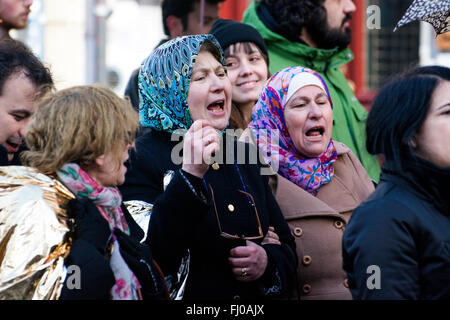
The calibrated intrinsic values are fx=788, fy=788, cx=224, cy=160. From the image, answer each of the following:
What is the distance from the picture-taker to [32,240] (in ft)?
7.83

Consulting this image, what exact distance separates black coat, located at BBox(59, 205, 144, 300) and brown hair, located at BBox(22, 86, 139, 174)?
0.29 metres

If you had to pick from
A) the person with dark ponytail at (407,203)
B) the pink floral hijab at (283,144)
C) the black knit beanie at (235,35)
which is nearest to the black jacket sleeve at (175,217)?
the person with dark ponytail at (407,203)

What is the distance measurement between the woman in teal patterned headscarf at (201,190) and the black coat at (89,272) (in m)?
0.51

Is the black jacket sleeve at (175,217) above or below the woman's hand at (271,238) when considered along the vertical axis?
above

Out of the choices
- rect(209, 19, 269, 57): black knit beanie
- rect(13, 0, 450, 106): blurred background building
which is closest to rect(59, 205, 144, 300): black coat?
rect(209, 19, 269, 57): black knit beanie

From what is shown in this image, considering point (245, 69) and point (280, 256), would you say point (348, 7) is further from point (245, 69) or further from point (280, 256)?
point (280, 256)

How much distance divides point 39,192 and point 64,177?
12cm

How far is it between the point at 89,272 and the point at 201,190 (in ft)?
2.20

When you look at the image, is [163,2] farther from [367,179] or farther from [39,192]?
[39,192]

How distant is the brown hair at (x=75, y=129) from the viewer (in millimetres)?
2551

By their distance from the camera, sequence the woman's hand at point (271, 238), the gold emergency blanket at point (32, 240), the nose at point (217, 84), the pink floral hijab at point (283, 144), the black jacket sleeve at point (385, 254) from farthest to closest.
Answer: the pink floral hijab at point (283, 144)
the nose at point (217, 84)
the woman's hand at point (271, 238)
the black jacket sleeve at point (385, 254)
the gold emergency blanket at point (32, 240)

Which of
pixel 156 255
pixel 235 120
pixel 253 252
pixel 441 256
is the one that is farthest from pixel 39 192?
pixel 235 120

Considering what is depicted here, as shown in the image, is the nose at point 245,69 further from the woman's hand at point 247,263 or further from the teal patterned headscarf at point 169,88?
the woman's hand at point 247,263

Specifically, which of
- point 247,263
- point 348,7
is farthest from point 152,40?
point 247,263
